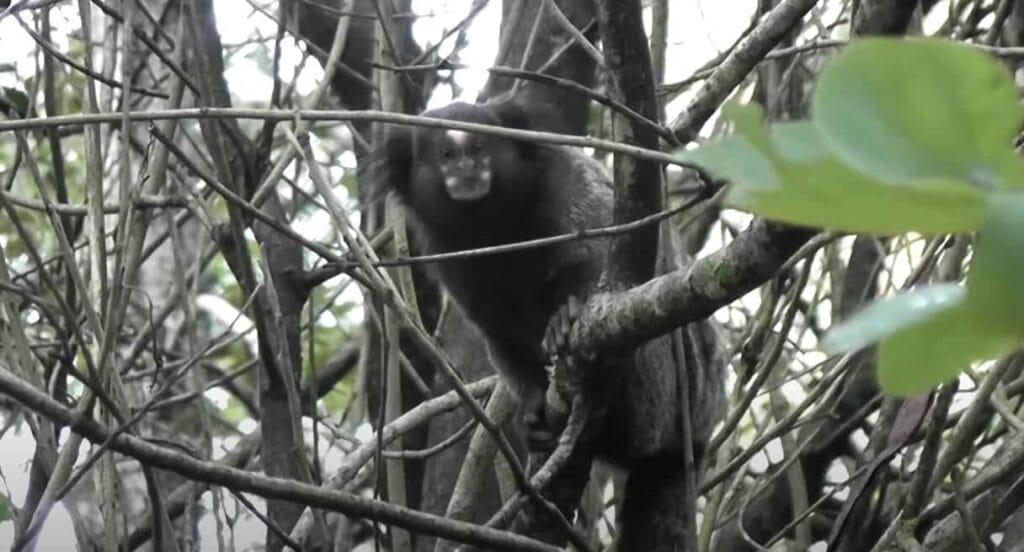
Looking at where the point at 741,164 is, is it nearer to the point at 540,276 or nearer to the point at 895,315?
the point at 895,315

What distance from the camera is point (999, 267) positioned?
0.19m

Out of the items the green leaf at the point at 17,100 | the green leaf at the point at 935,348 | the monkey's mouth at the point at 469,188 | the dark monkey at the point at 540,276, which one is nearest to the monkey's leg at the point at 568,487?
the dark monkey at the point at 540,276

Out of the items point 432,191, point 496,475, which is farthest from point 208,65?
point 496,475

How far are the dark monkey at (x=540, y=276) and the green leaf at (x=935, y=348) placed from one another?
8.85 ft

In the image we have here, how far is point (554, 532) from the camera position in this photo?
8.25 feet

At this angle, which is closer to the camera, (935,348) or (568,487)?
(935,348)

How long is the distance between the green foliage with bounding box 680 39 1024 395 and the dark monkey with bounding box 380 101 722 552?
270 centimetres

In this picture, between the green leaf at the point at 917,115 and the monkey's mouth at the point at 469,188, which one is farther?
the monkey's mouth at the point at 469,188

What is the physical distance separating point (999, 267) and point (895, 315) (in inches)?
0.6

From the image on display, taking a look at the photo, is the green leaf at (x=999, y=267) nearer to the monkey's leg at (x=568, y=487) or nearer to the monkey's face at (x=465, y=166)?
the monkey's leg at (x=568, y=487)

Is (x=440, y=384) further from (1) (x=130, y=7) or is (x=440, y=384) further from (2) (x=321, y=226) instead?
(1) (x=130, y=7)

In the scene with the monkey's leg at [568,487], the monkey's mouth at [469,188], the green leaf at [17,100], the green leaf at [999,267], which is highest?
the green leaf at [999,267]

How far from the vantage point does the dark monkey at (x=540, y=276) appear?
2.98 meters

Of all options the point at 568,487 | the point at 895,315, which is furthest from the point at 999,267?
the point at 568,487
